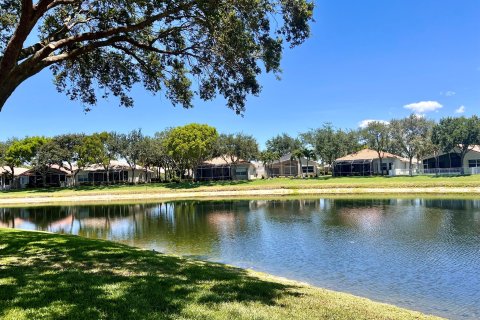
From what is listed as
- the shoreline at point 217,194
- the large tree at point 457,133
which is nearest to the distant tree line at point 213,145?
the large tree at point 457,133

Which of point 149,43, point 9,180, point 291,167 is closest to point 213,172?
point 291,167

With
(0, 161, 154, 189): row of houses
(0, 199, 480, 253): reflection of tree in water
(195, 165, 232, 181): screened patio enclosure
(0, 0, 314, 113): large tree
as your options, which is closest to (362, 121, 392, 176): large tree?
(195, 165, 232, 181): screened patio enclosure

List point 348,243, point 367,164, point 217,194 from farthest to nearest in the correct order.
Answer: point 367,164, point 217,194, point 348,243

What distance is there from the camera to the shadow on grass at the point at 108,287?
5590 millimetres

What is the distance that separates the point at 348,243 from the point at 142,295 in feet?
43.6

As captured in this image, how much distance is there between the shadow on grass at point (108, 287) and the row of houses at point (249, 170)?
192ft

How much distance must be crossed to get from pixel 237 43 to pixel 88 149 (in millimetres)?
60393

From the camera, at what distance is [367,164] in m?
65.9

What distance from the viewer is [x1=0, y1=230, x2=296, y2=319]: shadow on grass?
220 inches

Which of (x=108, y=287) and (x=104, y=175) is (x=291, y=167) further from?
(x=108, y=287)

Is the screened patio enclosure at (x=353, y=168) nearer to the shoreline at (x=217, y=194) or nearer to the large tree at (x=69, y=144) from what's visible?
the shoreline at (x=217, y=194)

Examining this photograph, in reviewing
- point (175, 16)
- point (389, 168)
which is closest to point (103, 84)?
point (175, 16)

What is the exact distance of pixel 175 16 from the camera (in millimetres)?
10453

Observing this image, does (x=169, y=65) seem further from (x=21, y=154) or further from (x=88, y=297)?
(x=21, y=154)
